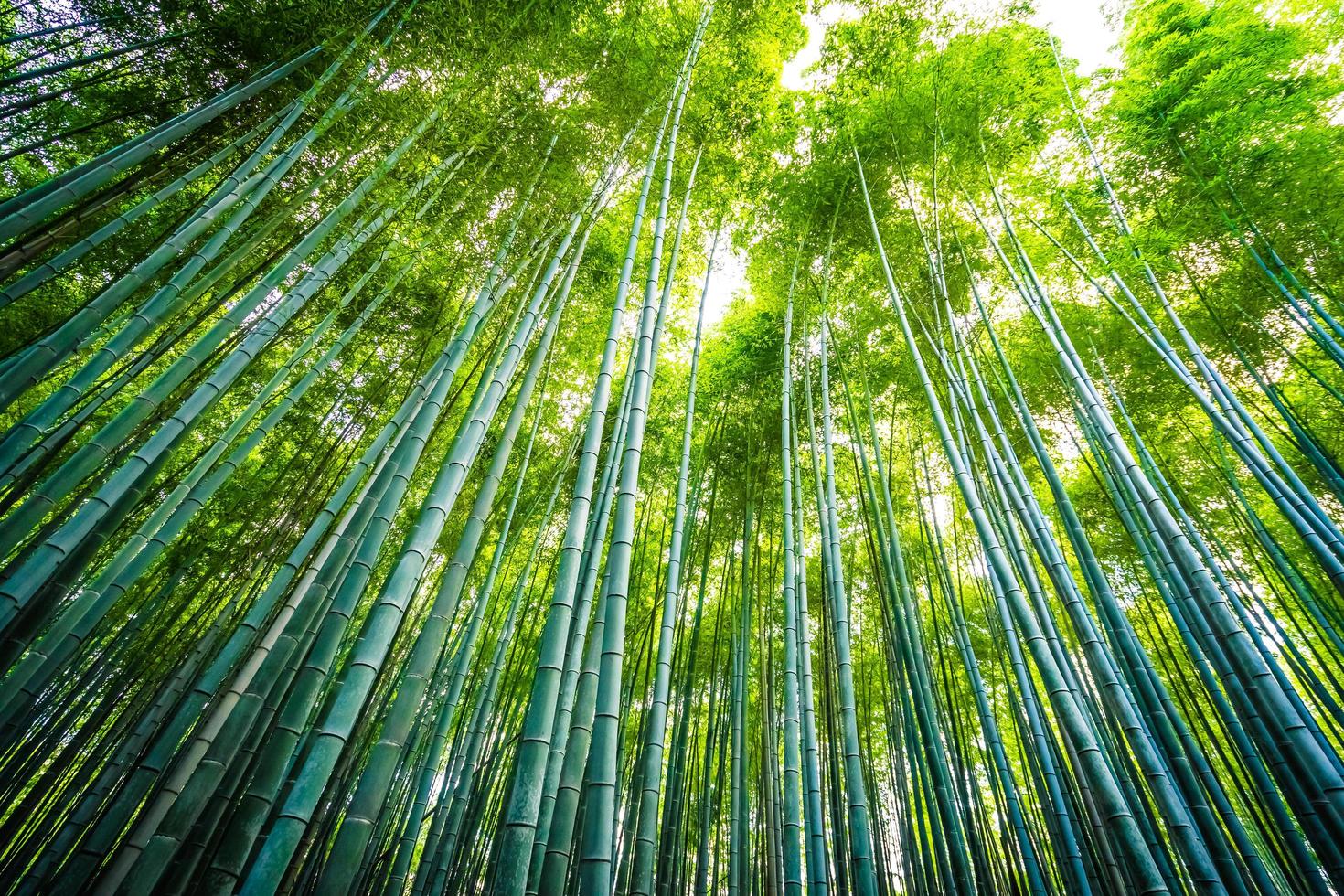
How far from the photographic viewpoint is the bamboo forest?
5.57ft

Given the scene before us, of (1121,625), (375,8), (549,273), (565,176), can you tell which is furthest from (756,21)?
(1121,625)

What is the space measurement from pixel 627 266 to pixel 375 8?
2.93 meters

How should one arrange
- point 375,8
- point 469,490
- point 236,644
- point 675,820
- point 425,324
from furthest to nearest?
point 469,490
point 425,324
point 675,820
point 375,8
point 236,644

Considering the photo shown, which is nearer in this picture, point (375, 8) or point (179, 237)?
point (179, 237)

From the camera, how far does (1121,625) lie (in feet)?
7.74

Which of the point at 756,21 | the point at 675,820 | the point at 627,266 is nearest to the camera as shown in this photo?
the point at 627,266

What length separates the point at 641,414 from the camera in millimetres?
1682

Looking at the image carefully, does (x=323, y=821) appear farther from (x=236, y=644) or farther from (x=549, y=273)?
(x=549, y=273)

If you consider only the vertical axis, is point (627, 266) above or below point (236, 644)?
above

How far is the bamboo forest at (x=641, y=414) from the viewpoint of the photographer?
170 centimetres

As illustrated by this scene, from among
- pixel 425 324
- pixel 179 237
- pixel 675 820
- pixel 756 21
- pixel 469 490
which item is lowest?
pixel 675 820

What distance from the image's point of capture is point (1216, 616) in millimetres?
1741

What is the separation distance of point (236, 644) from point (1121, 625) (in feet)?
12.1

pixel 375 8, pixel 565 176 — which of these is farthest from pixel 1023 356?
pixel 375 8
